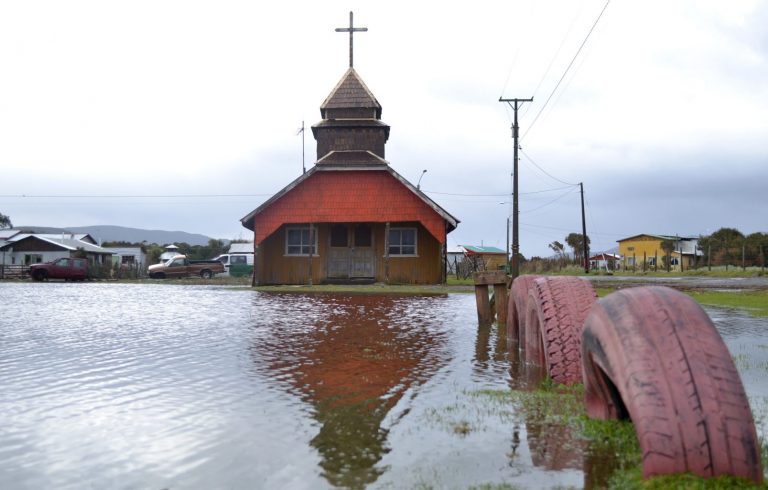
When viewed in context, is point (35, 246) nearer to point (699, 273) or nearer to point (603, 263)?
point (699, 273)

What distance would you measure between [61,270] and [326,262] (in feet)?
66.6

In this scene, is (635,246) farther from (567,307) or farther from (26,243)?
(567,307)

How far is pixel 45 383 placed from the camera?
248 inches

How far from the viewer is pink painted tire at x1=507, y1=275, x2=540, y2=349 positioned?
7973 millimetres

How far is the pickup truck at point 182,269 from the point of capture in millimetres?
44156

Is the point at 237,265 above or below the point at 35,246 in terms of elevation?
below

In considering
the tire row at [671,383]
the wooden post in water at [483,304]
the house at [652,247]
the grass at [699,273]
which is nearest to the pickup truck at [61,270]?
the grass at [699,273]

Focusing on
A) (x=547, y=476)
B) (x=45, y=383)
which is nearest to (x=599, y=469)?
(x=547, y=476)

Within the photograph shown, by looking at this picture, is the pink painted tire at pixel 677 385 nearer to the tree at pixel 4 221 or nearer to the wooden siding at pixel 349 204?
the wooden siding at pixel 349 204

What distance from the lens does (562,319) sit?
19.7 feet

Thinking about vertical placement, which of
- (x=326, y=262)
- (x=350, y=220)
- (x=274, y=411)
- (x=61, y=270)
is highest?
(x=350, y=220)

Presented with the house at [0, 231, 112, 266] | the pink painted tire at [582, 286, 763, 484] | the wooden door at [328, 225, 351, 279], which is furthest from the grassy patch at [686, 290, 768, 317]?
the house at [0, 231, 112, 266]

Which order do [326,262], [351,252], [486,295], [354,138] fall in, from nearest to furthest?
[486,295] < [326,262] < [351,252] < [354,138]

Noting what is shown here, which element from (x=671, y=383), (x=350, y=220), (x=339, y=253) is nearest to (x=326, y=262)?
(x=339, y=253)
